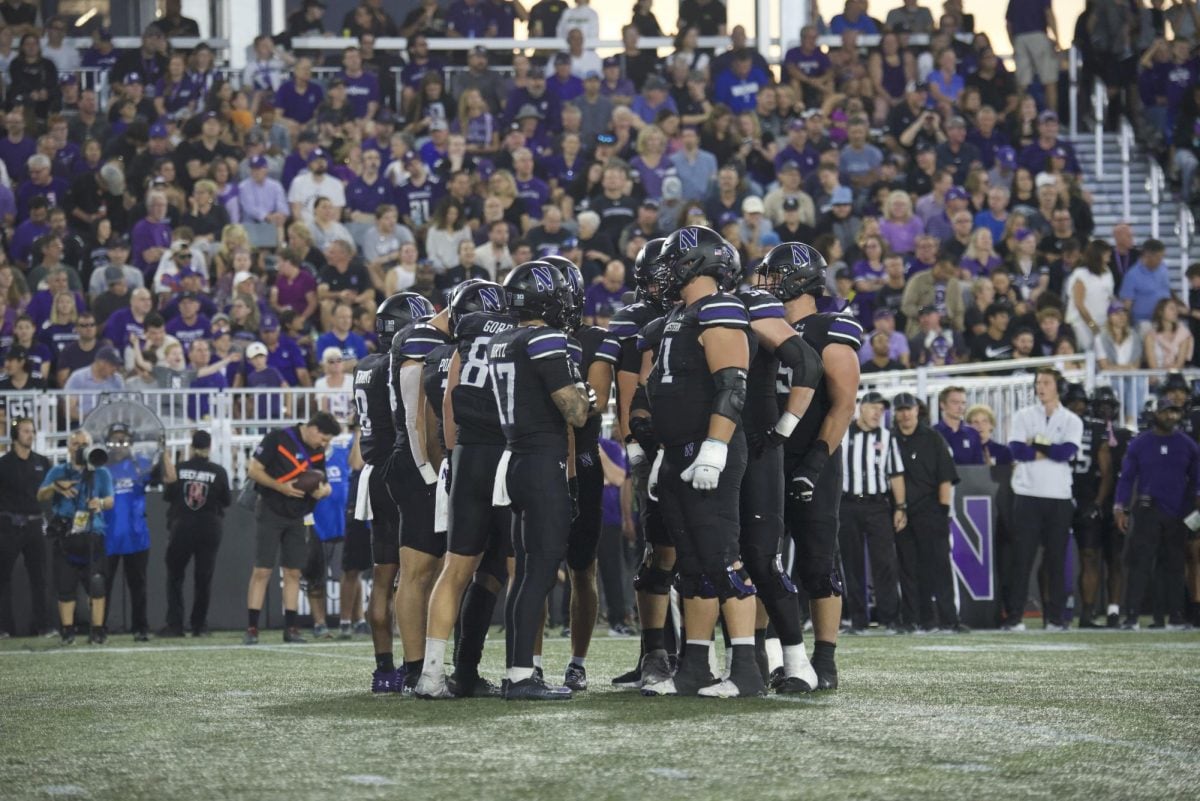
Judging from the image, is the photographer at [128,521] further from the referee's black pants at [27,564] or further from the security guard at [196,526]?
the referee's black pants at [27,564]

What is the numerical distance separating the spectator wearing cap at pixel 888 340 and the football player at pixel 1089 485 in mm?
2158

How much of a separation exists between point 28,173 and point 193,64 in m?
2.42

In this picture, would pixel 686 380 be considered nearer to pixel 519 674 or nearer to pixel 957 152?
pixel 519 674

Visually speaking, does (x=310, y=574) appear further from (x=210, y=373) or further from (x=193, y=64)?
(x=193, y=64)

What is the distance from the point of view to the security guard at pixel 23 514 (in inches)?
557

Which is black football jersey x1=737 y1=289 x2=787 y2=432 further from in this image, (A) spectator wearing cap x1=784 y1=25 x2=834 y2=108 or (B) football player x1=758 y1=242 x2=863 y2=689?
(A) spectator wearing cap x1=784 y1=25 x2=834 y2=108

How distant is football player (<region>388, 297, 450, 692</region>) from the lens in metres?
7.86

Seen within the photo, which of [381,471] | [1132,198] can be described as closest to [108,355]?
[381,471]

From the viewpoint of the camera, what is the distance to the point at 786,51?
21.5 meters

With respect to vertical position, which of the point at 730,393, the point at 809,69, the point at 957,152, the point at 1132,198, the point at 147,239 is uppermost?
the point at 809,69

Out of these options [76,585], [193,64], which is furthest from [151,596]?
[193,64]

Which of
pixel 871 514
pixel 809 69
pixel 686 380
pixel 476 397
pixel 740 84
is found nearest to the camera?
pixel 686 380

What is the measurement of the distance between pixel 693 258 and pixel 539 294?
0.66 meters

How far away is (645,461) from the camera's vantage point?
8.18m
